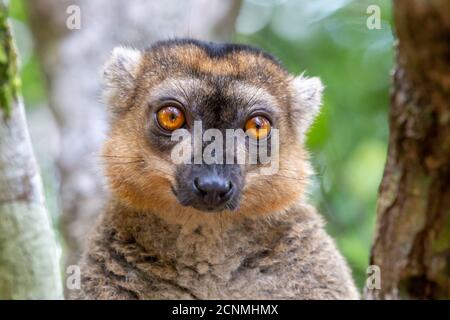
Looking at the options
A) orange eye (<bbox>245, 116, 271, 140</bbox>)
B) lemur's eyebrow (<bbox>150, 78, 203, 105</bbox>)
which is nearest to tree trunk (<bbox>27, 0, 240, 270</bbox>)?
lemur's eyebrow (<bbox>150, 78, 203, 105</bbox>)

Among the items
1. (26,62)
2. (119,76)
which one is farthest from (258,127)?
(26,62)

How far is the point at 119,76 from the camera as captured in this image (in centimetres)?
623

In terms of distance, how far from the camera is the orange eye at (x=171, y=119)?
550 centimetres

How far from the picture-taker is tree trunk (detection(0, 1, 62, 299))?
12.6 ft

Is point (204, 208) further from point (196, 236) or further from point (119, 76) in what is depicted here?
point (119, 76)

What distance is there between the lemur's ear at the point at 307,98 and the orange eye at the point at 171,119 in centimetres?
128

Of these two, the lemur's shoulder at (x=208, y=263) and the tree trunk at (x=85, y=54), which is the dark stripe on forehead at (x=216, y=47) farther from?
the lemur's shoulder at (x=208, y=263)

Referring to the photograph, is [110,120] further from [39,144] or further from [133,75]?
[39,144]

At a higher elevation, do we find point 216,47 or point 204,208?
point 216,47

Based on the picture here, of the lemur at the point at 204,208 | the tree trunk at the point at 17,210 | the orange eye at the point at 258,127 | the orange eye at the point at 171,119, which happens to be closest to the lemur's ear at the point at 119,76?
the lemur at the point at 204,208

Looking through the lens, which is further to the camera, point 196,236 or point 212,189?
point 196,236

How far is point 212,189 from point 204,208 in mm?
201

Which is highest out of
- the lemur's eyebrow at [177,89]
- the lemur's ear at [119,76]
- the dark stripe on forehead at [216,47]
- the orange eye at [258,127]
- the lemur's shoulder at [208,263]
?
the dark stripe on forehead at [216,47]
